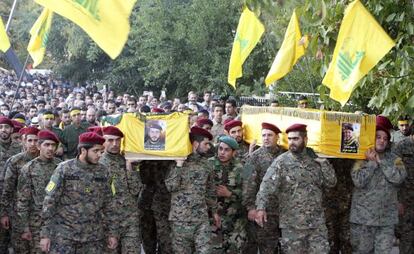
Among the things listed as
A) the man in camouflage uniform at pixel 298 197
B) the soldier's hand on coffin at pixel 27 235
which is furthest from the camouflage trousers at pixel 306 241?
the soldier's hand on coffin at pixel 27 235

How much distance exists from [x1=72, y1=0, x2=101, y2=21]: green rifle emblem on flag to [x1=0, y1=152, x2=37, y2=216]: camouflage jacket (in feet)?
10.2

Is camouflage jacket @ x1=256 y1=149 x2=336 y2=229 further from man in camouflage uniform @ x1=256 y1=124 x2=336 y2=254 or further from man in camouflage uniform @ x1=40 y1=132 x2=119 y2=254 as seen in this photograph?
man in camouflage uniform @ x1=40 y1=132 x2=119 y2=254

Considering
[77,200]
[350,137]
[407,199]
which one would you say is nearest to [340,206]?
[407,199]

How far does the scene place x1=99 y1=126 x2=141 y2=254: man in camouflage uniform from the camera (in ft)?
29.0

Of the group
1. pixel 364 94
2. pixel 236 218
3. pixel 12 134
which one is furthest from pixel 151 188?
pixel 364 94

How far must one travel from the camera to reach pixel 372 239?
928 cm

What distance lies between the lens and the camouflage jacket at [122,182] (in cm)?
888

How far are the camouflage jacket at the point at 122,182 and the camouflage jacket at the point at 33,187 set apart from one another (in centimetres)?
73

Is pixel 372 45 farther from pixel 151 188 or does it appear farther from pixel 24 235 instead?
pixel 24 235

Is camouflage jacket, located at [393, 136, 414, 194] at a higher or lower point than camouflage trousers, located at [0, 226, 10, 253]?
higher

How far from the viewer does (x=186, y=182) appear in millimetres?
8969

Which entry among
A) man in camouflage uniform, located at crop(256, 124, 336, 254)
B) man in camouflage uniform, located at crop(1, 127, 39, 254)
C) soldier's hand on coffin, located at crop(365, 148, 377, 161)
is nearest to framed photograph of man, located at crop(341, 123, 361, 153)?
soldier's hand on coffin, located at crop(365, 148, 377, 161)

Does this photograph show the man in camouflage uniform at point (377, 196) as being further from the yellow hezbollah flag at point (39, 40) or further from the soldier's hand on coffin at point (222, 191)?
the yellow hezbollah flag at point (39, 40)

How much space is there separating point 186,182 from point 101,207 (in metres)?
1.13
